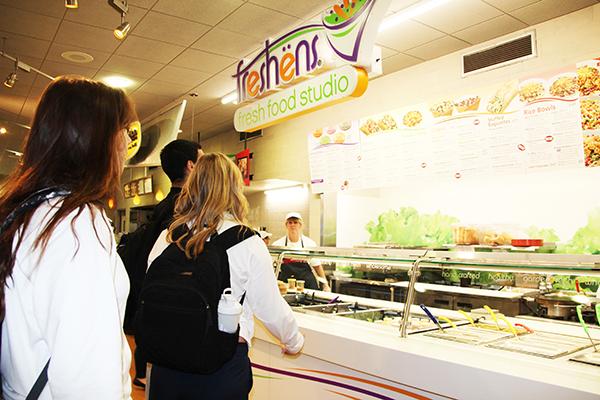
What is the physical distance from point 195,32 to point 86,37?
120 centimetres

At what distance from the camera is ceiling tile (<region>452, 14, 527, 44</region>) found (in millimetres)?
4469

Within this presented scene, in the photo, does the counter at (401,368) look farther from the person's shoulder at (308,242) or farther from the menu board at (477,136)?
the person's shoulder at (308,242)

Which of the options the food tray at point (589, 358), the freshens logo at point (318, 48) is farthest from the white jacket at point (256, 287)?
the freshens logo at point (318, 48)

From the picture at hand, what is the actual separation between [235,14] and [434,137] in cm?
241

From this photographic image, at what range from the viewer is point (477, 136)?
4.81 metres

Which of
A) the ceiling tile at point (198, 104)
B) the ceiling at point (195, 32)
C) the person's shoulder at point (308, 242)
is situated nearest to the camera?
the ceiling at point (195, 32)

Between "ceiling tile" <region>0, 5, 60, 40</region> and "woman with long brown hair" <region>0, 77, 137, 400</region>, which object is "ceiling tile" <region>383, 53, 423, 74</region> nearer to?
"ceiling tile" <region>0, 5, 60, 40</region>

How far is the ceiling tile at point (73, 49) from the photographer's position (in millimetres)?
5352

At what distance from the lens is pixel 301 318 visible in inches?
118

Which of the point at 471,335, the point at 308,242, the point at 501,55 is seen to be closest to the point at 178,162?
the point at 471,335

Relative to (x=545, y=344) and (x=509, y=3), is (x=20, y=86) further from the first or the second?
(x=545, y=344)

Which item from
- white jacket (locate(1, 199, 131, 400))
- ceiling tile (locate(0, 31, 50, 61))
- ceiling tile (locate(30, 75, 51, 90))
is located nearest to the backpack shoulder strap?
white jacket (locate(1, 199, 131, 400))

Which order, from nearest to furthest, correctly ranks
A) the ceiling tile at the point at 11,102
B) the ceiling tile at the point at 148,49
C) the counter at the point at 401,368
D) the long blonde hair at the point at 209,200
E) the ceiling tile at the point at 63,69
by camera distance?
the counter at the point at 401,368, the long blonde hair at the point at 209,200, the ceiling tile at the point at 148,49, the ceiling tile at the point at 63,69, the ceiling tile at the point at 11,102

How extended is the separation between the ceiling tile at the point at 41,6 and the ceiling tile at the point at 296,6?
70.1 inches
